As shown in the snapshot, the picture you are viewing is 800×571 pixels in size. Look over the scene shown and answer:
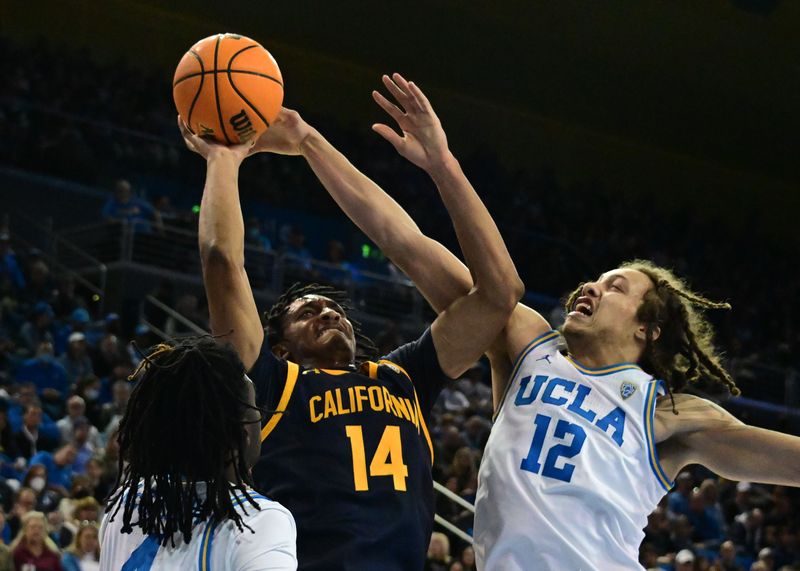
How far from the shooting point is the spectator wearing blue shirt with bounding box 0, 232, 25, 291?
1137 cm

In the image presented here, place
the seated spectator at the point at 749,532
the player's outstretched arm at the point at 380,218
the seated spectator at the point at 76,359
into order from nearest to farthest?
the player's outstretched arm at the point at 380,218
the seated spectator at the point at 76,359
the seated spectator at the point at 749,532

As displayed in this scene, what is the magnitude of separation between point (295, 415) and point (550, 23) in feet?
51.4

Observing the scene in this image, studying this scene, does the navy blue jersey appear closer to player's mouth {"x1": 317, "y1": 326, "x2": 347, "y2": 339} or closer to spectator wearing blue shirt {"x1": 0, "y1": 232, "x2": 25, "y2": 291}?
player's mouth {"x1": 317, "y1": 326, "x2": 347, "y2": 339}

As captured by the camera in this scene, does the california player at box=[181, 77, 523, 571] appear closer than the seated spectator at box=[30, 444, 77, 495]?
Yes

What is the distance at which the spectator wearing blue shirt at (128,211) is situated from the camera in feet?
43.8

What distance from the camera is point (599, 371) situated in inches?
146

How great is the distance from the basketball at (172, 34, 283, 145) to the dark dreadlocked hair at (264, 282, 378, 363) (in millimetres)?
585

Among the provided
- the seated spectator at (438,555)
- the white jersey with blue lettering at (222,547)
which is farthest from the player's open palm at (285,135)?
the seated spectator at (438,555)

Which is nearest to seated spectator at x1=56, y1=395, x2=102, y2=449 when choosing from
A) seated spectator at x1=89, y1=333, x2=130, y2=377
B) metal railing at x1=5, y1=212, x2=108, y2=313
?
seated spectator at x1=89, y1=333, x2=130, y2=377

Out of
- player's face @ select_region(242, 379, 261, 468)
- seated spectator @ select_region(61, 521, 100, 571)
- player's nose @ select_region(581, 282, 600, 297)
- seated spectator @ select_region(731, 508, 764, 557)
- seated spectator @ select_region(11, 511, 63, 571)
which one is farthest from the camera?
seated spectator @ select_region(731, 508, 764, 557)

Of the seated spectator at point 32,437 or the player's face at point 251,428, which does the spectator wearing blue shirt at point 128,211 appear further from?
the player's face at point 251,428

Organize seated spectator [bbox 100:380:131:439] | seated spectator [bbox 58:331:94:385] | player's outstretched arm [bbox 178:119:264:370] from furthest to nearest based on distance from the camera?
seated spectator [bbox 58:331:94:385]
seated spectator [bbox 100:380:131:439]
player's outstretched arm [bbox 178:119:264:370]

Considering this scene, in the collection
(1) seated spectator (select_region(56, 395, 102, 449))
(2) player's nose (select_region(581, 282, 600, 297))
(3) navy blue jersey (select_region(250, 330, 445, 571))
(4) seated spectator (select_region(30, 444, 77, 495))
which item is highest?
(2) player's nose (select_region(581, 282, 600, 297))

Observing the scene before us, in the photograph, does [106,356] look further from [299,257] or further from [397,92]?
[397,92]
